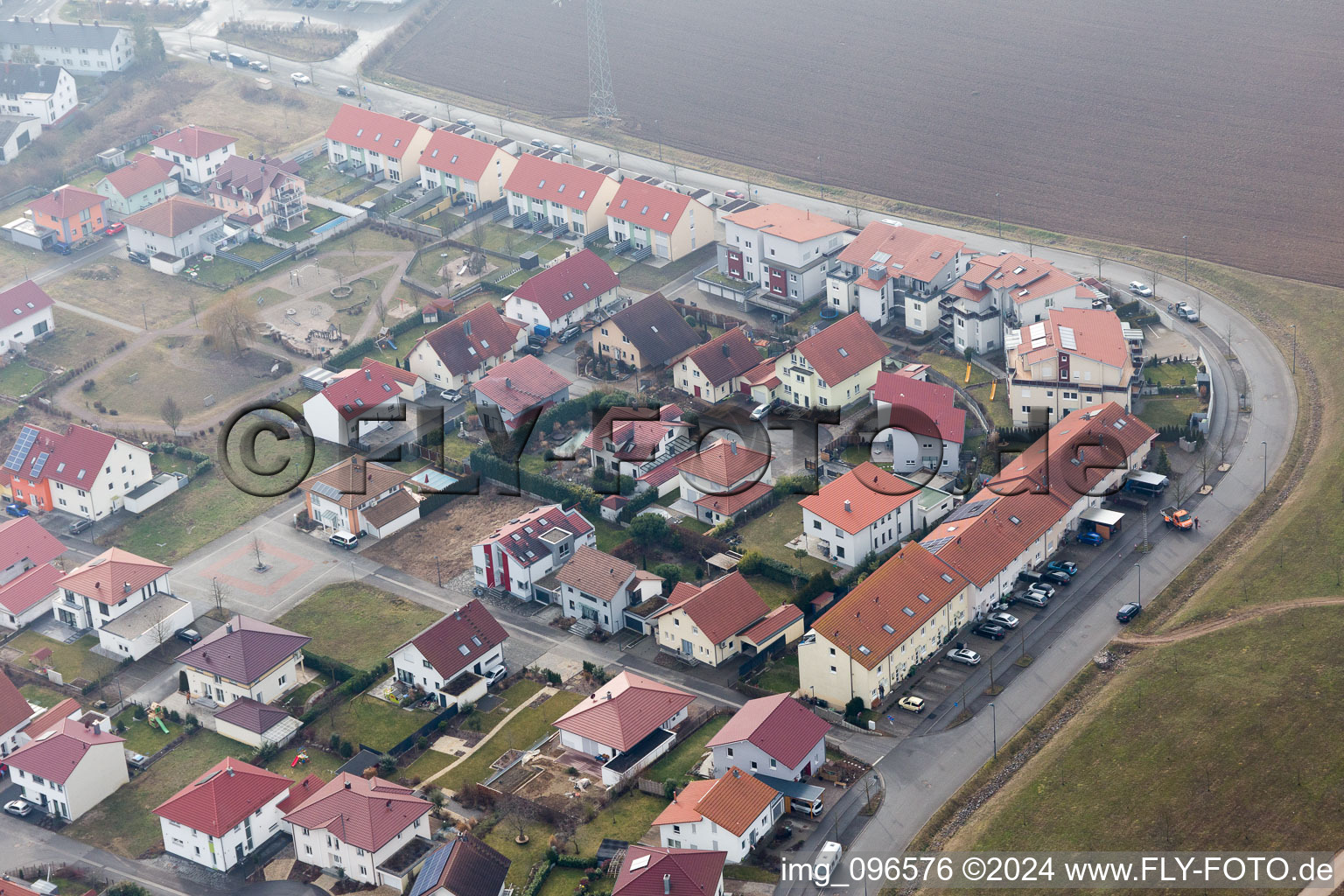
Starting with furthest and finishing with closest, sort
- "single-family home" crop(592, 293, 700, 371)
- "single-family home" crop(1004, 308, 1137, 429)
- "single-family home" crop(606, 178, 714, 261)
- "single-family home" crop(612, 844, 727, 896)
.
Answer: "single-family home" crop(606, 178, 714, 261) < "single-family home" crop(592, 293, 700, 371) < "single-family home" crop(1004, 308, 1137, 429) < "single-family home" crop(612, 844, 727, 896)

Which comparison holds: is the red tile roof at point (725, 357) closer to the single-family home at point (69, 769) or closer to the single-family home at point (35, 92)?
the single-family home at point (69, 769)

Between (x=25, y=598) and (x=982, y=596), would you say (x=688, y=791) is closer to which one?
(x=982, y=596)

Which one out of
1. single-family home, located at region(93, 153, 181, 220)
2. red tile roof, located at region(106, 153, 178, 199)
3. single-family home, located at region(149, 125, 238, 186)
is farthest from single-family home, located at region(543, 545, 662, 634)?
single-family home, located at region(149, 125, 238, 186)

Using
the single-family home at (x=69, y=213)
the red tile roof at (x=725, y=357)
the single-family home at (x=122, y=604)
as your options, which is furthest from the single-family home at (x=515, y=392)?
the single-family home at (x=69, y=213)

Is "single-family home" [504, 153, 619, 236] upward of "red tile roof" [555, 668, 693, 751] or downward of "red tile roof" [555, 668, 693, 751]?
upward

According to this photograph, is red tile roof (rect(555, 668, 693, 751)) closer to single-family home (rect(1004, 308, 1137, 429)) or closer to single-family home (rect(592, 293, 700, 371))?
single-family home (rect(1004, 308, 1137, 429))

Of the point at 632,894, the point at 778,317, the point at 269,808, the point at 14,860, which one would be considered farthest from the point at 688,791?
the point at 778,317
